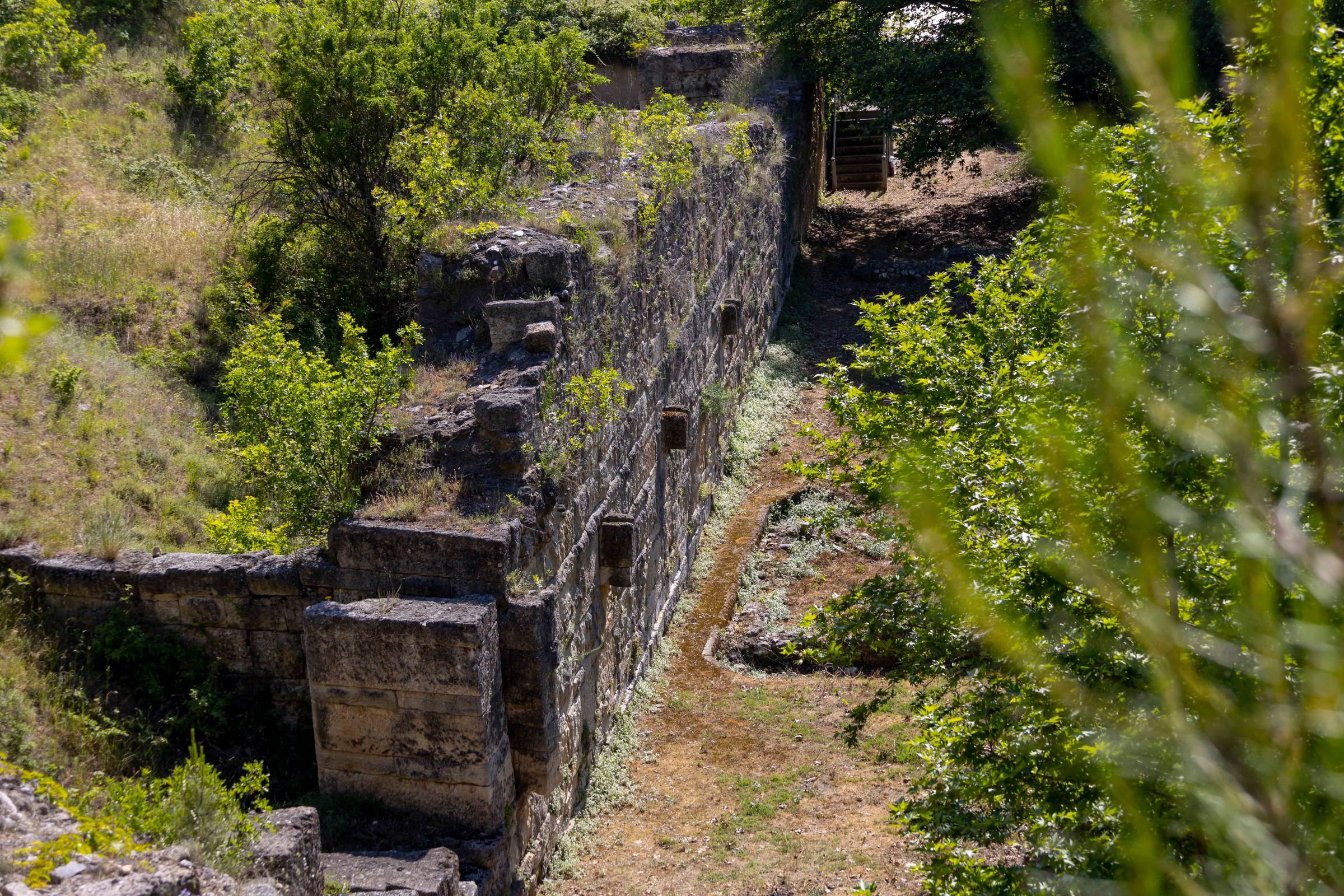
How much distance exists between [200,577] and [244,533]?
83cm

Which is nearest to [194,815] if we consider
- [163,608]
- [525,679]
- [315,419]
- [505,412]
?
[525,679]

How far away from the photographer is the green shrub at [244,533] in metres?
6.53

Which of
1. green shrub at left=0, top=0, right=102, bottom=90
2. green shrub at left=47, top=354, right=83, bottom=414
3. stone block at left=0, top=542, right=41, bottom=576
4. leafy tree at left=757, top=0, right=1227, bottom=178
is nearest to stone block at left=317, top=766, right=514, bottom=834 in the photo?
stone block at left=0, top=542, right=41, bottom=576

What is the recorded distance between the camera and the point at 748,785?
725 centimetres

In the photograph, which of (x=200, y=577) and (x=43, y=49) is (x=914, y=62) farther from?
(x=200, y=577)

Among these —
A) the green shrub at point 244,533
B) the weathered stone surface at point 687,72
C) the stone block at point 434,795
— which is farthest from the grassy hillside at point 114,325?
the weathered stone surface at point 687,72

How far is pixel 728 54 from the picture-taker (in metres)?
16.7

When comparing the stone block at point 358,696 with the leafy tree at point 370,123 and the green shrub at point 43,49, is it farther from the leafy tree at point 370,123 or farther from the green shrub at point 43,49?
the green shrub at point 43,49

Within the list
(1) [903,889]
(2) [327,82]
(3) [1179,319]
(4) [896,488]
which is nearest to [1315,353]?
(3) [1179,319]

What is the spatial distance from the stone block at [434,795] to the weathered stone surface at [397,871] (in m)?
0.37

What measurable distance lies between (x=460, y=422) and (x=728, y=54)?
12.0 metres

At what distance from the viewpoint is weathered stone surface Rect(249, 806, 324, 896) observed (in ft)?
13.0

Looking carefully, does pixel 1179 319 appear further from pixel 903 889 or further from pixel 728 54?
pixel 728 54

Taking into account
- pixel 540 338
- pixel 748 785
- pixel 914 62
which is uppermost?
pixel 914 62
